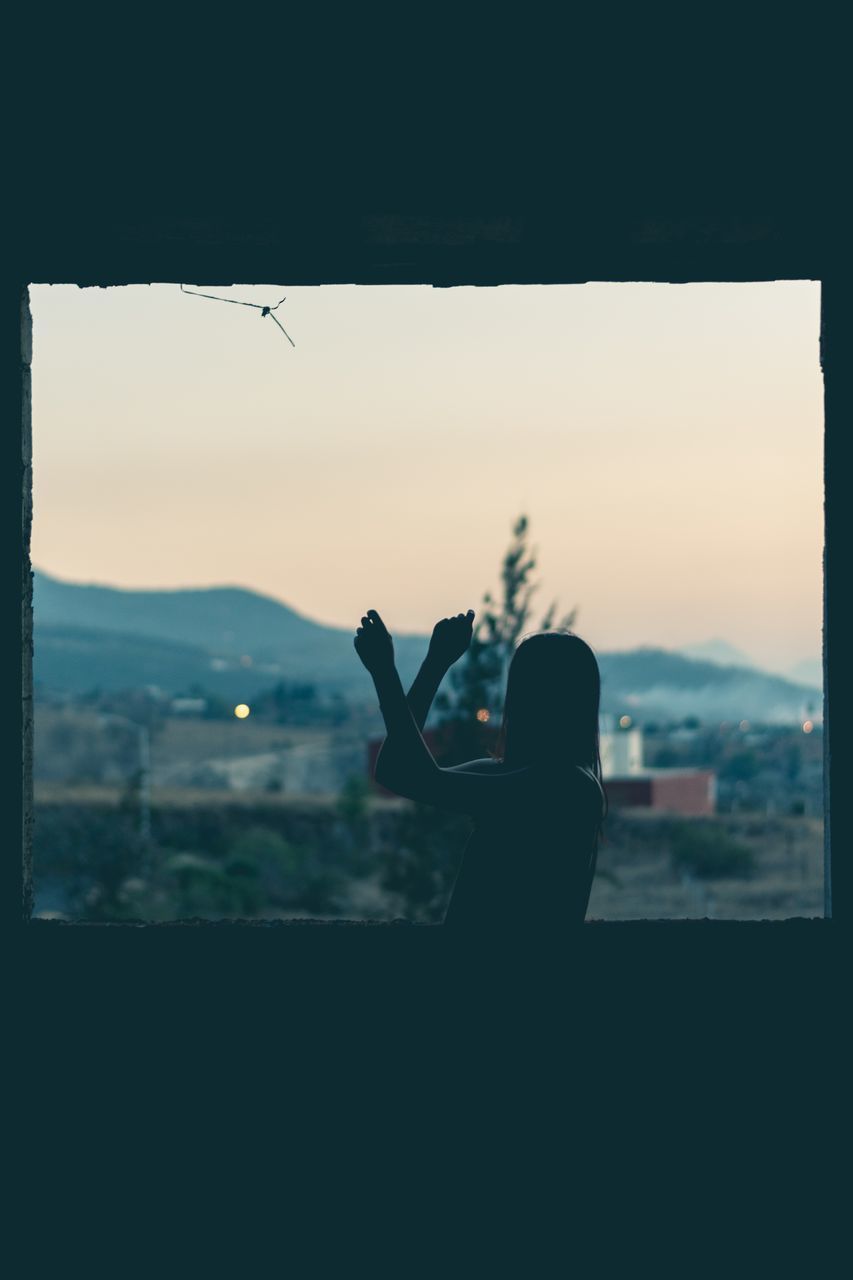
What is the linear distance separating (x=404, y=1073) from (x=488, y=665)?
32.5 m

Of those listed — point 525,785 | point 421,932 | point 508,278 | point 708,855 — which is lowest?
point 708,855

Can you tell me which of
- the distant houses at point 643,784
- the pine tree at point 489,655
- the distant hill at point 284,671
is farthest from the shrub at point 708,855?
the distant hill at point 284,671

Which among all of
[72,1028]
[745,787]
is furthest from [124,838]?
[72,1028]

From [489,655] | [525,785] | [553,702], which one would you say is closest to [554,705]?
[553,702]

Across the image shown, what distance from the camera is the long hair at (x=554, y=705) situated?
231 cm

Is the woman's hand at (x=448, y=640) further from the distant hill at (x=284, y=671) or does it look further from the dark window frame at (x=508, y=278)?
the distant hill at (x=284, y=671)

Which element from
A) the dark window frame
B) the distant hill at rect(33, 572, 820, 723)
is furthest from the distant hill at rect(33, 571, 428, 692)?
the dark window frame

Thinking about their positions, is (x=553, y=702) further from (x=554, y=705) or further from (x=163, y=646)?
(x=163, y=646)

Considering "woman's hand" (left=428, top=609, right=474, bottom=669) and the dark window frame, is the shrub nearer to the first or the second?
the dark window frame

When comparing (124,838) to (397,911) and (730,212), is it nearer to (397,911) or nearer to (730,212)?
(397,911)

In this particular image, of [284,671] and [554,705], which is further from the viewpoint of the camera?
[284,671]

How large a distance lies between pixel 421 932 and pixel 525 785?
1.36 ft

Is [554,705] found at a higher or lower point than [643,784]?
higher

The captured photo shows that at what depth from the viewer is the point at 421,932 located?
248 centimetres
